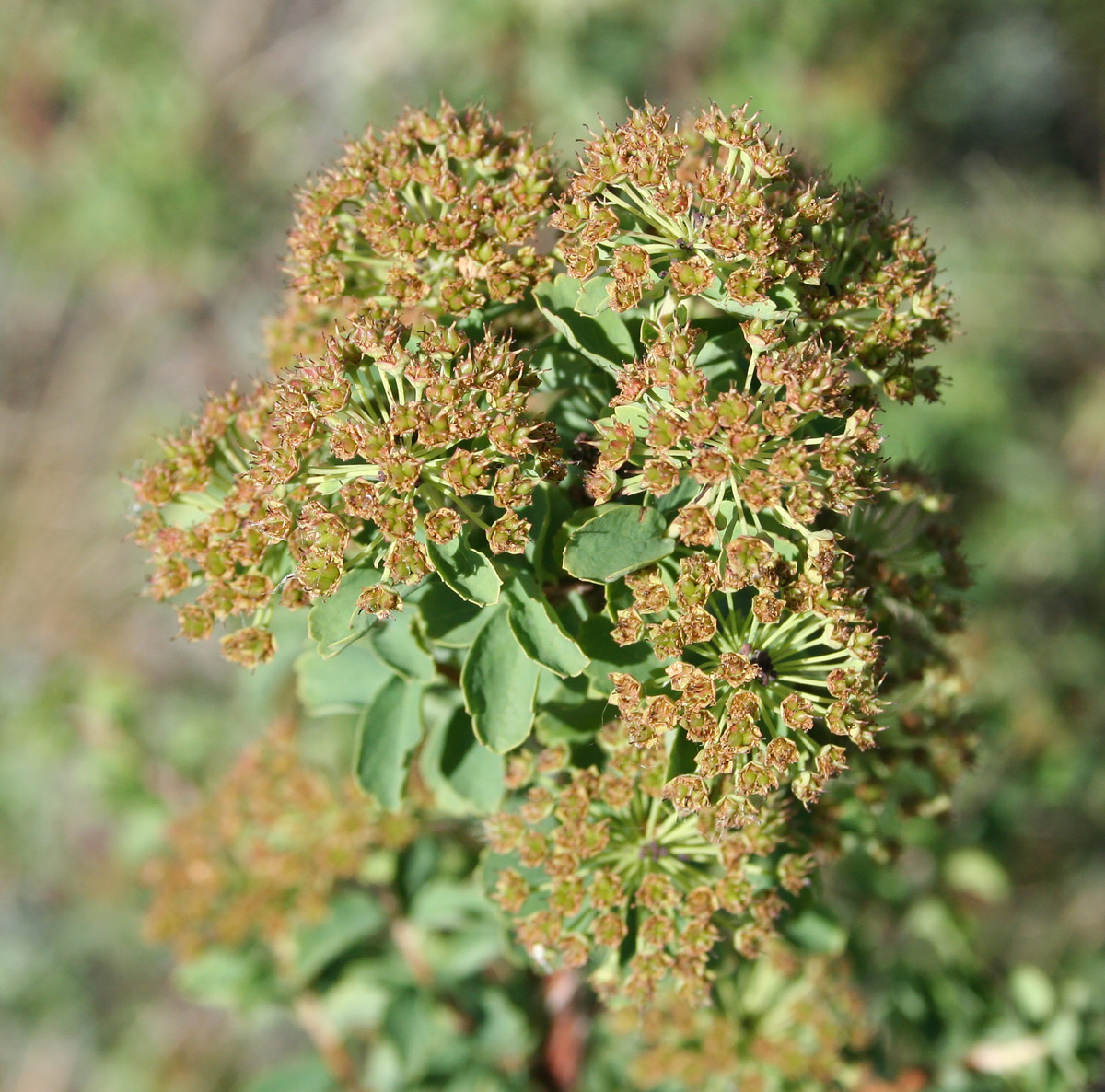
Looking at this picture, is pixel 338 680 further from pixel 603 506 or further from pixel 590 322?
pixel 590 322

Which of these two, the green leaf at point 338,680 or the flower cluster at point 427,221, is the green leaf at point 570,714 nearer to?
the green leaf at point 338,680

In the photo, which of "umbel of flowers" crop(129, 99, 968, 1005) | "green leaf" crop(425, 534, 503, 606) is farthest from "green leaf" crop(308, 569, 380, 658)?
"green leaf" crop(425, 534, 503, 606)

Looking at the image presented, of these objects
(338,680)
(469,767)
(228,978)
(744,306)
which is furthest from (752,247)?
(228,978)

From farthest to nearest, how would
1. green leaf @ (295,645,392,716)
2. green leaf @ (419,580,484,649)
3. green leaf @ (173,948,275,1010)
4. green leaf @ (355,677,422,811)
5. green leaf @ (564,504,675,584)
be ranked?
green leaf @ (173,948,275,1010) → green leaf @ (295,645,392,716) → green leaf @ (355,677,422,811) → green leaf @ (419,580,484,649) → green leaf @ (564,504,675,584)

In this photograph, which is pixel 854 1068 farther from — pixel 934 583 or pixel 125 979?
pixel 125 979

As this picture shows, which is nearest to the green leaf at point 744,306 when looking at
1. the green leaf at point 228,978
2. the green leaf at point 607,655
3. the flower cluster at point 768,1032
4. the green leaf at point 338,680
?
the green leaf at point 607,655

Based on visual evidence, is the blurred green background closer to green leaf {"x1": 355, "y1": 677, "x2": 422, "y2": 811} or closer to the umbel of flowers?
green leaf {"x1": 355, "y1": 677, "x2": 422, "y2": 811}
